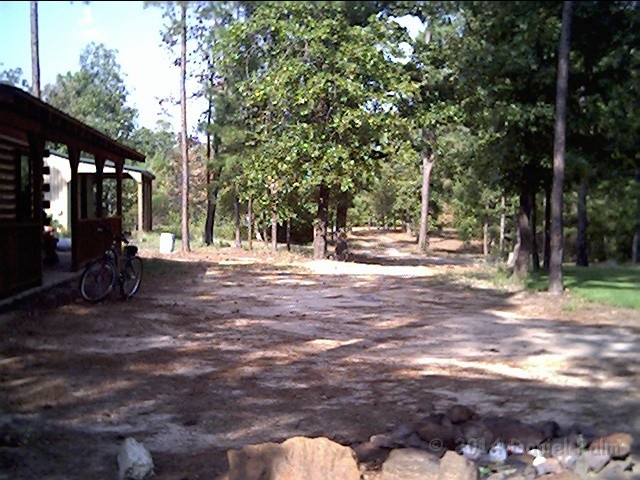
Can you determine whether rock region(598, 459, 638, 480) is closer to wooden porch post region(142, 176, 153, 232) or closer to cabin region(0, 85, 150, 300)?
cabin region(0, 85, 150, 300)

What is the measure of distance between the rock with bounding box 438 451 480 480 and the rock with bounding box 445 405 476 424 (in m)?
1.04

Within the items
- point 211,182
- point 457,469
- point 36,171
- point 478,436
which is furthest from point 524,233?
point 211,182

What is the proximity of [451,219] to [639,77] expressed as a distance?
4911 cm

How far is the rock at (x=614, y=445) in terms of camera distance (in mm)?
4574

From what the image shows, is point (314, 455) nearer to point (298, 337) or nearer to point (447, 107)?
point (298, 337)

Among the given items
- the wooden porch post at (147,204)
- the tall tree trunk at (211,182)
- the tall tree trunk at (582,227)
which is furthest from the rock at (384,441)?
the wooden porch post at (147,204)

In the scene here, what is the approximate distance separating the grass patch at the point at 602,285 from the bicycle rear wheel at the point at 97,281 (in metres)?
8.21

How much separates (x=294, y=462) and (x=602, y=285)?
11707 millimetres

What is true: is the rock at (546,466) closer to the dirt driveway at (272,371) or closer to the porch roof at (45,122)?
the dirt driveway at (272,371)

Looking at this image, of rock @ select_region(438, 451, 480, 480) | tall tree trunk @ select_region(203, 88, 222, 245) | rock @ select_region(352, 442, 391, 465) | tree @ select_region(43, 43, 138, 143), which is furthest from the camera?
tree @ select_region(43, 43, 138, 143)

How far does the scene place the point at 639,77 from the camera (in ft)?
19.9

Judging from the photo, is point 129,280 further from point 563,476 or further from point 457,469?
point 563,476

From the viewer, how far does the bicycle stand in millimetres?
10781

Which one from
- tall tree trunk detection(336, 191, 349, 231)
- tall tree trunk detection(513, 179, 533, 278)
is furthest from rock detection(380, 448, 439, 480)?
tall tree trunk detection(336, 191, 349, 231)
